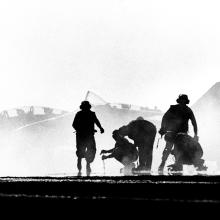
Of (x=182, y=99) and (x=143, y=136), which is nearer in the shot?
(x=182, y=99)

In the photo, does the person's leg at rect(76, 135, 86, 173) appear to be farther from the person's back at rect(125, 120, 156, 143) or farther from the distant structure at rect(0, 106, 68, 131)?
the distant structure at rect(0, 106, 68, 131)

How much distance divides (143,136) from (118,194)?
7440mm

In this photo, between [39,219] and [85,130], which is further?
[85,130]

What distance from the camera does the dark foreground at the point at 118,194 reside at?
4.16 meters

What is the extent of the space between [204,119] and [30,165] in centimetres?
1883

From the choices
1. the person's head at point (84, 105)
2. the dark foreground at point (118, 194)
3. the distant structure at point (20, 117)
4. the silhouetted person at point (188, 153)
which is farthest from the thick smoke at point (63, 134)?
the dark foreground at point (118, 194)

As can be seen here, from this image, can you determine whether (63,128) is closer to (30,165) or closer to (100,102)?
(100,102)

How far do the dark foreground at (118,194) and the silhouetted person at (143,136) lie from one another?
6.18 metres

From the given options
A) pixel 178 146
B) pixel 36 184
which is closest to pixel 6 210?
pixel 36 184

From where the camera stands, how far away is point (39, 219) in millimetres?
4250

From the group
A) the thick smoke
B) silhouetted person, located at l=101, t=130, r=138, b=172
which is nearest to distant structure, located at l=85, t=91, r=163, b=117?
the thick smoke

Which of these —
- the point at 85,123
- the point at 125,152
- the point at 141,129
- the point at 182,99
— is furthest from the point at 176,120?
the point at 85,123

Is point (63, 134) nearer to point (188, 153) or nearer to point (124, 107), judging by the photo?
point (124, 107)

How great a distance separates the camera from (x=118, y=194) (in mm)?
5156
